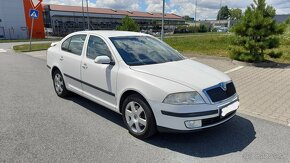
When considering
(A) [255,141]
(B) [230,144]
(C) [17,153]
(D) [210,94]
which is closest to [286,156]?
(A) [255,141]

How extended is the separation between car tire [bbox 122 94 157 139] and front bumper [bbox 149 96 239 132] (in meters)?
0.13

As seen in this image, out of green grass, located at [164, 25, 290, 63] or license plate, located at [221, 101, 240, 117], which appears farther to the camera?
green grass, located at [164, 25, 290, 63]

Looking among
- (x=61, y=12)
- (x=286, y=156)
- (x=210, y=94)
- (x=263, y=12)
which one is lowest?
(x=286, y=156)

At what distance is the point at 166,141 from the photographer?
11.3ft

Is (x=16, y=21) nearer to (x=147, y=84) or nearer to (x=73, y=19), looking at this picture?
(x=73, y=19)

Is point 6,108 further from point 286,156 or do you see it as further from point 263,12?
point 263,12

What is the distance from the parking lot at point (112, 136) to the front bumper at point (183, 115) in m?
0.36

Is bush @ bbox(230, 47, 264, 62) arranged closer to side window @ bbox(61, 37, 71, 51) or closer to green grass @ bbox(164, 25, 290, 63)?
green grass @ bbox(164, 25, 290, 63)

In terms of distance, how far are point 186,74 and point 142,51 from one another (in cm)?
101

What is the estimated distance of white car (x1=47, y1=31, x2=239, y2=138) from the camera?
3.06 meters

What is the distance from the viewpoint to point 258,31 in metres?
8.83

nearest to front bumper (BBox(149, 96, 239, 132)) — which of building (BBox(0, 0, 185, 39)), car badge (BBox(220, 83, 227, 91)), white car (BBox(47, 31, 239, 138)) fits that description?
white car (BBox(47, 31, 239, 138))

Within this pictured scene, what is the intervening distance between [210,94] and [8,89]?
5444mm

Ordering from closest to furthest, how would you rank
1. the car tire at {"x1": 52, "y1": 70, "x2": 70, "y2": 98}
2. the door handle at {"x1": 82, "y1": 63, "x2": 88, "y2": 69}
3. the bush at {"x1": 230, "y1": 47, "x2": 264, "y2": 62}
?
the door handle at {"x1": 82, "y1": 63, "x2": 88, "y2": 69}, the car tire at {"x1": 52, "y1": 70, "x2": 70, "y2": 98}, the bush at {"x1": 230, "y1": 47, "x2": 264, "y2": 62}
